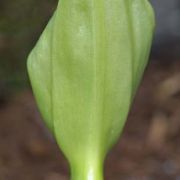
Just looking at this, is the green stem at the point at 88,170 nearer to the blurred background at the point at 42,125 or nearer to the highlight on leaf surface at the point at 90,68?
the highlight on leaf surface at the point at 90,68

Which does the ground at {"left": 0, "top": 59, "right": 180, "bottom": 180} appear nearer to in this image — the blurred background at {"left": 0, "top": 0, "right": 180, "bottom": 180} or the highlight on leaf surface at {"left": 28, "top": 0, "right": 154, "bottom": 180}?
the blurred background at {"left": 0, "top": 0, "right": 180, "bottom": 180}

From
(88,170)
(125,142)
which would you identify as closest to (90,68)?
(88,170)

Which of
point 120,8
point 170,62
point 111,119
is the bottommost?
point 170,62

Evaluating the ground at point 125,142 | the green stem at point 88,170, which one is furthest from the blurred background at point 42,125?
the green stem at point 88,170

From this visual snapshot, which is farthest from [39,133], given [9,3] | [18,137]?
[9,3]

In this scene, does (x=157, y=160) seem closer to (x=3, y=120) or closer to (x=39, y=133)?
(x=39, y=133)

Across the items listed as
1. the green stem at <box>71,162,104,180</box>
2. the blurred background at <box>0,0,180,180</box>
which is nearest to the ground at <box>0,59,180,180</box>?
the blurred background at <box>0,0,180,180</box>

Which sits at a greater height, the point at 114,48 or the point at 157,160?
the point at 114,48
